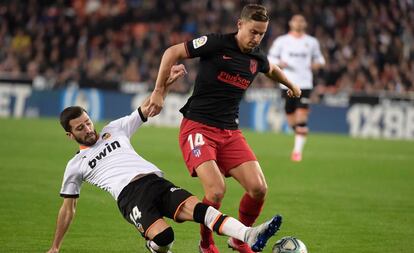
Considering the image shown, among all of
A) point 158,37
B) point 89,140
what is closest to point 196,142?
point 89,140

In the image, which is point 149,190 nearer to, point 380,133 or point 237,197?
point 237,197

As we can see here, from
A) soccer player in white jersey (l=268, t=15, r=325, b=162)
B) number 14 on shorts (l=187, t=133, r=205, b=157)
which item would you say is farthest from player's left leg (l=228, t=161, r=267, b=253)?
soccer player in white jersey (l=268, t=15, r=325, b=162)

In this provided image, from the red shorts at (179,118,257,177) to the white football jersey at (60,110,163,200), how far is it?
0.47 metres

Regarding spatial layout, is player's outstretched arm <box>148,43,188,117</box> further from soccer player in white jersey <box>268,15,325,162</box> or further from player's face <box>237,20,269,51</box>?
soccer player in white jersey <box>268,15,325,162</box>

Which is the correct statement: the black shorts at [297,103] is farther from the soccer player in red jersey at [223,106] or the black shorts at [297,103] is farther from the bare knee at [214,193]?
the bare knee at [214,193]

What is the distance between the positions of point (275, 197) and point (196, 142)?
4.44 m

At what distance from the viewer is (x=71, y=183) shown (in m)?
7.81

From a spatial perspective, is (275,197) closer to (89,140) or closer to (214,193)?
(214,193)

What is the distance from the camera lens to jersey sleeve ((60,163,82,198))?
7.76 meters

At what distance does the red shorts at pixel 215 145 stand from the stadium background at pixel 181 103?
1.03 metres

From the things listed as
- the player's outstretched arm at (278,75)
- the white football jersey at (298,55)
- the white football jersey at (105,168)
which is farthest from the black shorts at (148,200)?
the white football jersey at (298,55)

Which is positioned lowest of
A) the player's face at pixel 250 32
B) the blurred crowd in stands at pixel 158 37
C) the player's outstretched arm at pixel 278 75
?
the blurred crowd in stands at pixel 158 37

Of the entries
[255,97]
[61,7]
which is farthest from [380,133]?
[61,7]

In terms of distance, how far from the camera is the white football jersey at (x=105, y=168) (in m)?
7.73
